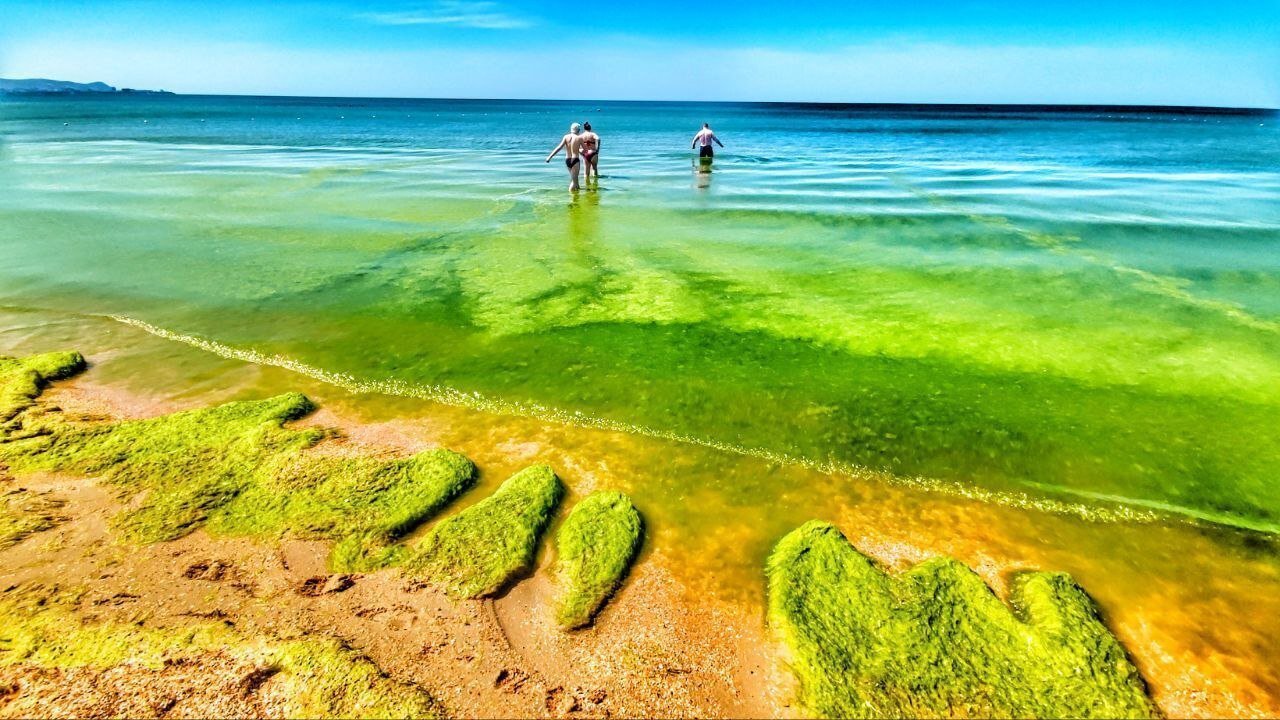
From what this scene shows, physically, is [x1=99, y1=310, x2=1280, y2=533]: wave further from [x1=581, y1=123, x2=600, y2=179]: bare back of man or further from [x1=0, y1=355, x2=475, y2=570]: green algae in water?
[x1=581, y1=123, x2=600, y2=179]: bare back of man

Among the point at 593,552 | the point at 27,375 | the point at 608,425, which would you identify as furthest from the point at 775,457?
the point at 27,375

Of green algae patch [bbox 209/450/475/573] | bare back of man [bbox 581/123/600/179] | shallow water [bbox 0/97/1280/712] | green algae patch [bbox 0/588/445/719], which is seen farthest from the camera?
bare back of man [bbox 581/123/600/179]

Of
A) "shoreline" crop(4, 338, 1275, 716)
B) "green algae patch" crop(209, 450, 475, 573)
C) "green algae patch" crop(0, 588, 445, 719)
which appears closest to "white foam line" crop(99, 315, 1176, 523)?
"shoreline" crop(4, 338, 1275, 716)

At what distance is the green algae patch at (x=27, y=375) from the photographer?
547cm

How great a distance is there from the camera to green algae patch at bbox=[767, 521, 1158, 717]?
3076mm

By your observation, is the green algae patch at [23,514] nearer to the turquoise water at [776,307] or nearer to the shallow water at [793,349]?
the shallow water at [793,349]

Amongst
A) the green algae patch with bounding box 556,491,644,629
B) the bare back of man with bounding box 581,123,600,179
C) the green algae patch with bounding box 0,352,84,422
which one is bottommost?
the green algae patch with bounding box 556,491,644,629

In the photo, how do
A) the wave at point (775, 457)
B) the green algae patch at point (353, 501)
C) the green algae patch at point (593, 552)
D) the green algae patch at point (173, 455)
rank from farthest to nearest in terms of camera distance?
the wave at point (775, 457), the green algae patch at point (173, 455), the green algae patch at point (353, 501), the green algae patch at point (593, 552)

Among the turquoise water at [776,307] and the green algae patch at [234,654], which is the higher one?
the turquoise water at [776,307]

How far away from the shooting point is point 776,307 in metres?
8.80

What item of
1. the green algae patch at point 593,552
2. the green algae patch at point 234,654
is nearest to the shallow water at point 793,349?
the green algae patch at point 593,552

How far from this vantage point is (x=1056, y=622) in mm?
3459

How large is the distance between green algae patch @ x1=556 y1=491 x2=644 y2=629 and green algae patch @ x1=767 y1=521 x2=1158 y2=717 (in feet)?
3.23

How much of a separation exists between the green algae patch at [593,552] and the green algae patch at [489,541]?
228mm
